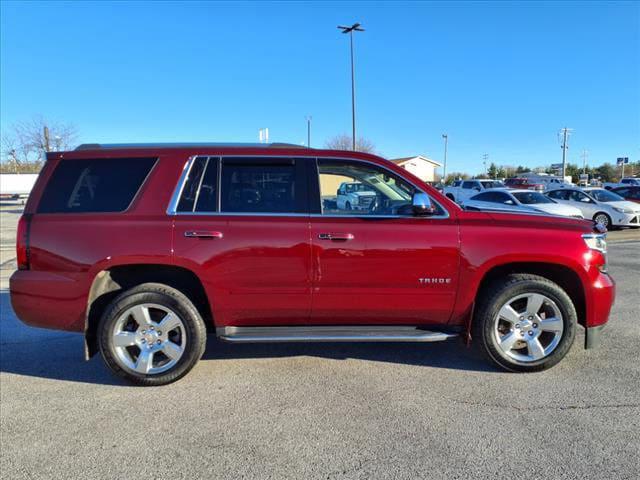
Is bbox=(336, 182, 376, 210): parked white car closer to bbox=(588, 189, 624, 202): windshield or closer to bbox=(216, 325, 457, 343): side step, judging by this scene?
bbox=(216, 325, 457, 343): side step

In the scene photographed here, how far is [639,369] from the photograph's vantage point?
3.80 meters

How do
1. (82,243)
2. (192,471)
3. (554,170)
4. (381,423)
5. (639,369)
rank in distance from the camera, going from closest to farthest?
(192,471) → (381,423) → (82,243) → (639,369) → (554,170)

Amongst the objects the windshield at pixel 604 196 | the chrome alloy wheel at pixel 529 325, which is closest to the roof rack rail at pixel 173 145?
the chrome alloy wheel at pixel 529 325

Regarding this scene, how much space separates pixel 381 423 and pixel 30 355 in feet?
11.6

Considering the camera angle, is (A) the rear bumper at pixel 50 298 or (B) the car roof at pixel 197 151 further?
(B) the car roof at pixel 197 151

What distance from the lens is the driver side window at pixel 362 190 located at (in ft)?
12.2

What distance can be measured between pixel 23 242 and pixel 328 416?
278 centimetres

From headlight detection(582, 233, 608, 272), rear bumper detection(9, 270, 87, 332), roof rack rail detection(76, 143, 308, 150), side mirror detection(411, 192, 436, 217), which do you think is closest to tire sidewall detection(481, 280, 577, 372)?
headlight detection(582, 233, 608, 272)

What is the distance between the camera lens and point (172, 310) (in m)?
3.62

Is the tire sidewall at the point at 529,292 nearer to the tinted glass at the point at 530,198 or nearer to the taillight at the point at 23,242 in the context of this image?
the taillight at the point at 23,242

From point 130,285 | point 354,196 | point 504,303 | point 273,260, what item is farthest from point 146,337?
point 504,303

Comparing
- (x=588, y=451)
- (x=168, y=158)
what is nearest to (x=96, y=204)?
(x=168, y=158)

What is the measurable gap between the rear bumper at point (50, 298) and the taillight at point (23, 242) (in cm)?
7

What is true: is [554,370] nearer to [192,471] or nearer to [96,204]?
[192,471]
